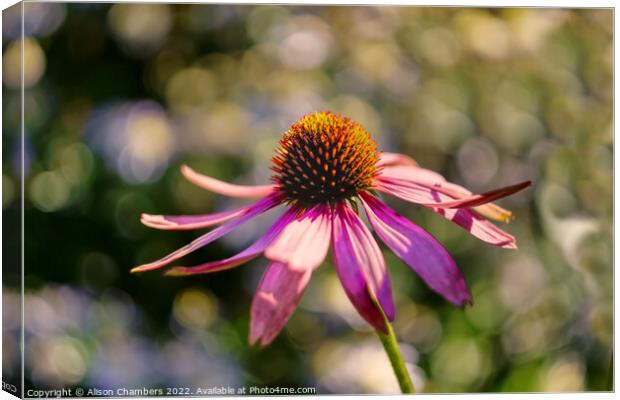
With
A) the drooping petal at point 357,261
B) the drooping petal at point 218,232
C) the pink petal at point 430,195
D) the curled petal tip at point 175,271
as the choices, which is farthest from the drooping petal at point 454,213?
the curled petal tip at point 175,271

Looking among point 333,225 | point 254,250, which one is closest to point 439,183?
point 333,225

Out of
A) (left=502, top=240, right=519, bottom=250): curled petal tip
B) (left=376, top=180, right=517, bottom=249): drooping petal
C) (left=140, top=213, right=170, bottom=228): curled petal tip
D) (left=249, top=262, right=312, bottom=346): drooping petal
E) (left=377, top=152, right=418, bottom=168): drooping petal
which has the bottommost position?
(left=249, top=262, right=312, bottom=346): drooping petal

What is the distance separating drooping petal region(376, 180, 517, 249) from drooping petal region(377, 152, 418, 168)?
0.06m

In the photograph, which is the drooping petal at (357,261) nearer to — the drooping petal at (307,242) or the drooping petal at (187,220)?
the drooping petal at (307,242)

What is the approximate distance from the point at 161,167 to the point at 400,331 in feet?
2.25

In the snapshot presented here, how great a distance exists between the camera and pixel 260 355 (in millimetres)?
2221

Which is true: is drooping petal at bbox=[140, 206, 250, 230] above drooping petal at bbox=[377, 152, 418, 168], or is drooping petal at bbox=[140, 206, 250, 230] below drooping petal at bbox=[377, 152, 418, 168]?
below

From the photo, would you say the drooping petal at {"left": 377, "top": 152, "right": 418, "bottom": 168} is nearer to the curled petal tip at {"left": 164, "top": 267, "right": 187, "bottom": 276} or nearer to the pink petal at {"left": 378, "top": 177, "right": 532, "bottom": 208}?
the pink petal at {"left": 378, "top": 177, "right": 532, "bottom": 208}

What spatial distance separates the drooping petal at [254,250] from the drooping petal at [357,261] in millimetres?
125

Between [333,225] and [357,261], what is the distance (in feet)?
0.30

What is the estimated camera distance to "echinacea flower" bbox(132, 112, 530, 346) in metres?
1.97

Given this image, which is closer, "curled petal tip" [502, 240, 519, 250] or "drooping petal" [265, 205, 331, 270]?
"drooping petal" [265, 205, 331, 270]

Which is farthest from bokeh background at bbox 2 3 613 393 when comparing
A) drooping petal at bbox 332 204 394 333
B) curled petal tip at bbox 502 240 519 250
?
drooping petal at bbox 332 204 394 333

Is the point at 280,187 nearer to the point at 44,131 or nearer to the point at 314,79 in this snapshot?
the point at 314,79
